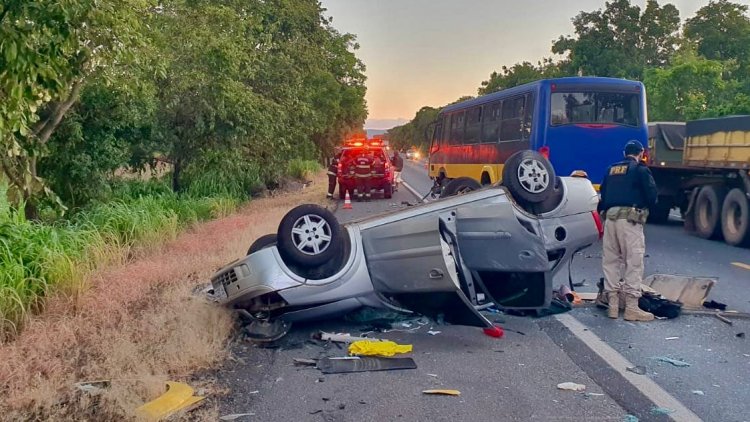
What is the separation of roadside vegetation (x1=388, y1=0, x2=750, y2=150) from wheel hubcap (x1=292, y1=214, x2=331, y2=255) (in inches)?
1370

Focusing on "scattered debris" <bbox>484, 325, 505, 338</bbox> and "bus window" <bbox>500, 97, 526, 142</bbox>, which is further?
"bus window" <bbox>500, 97, 526, 142</bbox>

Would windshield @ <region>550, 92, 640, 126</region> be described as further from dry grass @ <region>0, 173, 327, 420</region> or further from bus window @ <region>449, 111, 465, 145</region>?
dry grass @ <region>0, 173, 327, 420</region>

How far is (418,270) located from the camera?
6.34 meters

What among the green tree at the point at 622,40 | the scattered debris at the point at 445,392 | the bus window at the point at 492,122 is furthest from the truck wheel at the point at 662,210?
the green tree at the point at 622,40

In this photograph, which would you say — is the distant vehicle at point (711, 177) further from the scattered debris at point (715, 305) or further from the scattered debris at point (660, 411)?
the scattered debris at point (660, 411)

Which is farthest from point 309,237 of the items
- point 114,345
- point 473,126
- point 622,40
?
point 622,40

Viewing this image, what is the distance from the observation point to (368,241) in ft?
21.9

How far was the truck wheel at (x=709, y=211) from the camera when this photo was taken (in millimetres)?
14203

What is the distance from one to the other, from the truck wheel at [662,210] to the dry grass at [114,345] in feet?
37.4

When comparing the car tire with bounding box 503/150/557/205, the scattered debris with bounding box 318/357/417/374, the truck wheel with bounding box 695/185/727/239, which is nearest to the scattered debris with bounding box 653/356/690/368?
the car tire with bounding box 503/150/557/205

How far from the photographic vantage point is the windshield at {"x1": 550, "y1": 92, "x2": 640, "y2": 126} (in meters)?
15.6

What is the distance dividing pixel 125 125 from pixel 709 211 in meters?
11.7

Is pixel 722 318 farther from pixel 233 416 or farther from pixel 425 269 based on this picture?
pixel 233 416

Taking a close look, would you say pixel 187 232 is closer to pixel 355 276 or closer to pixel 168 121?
pixel 168 121
